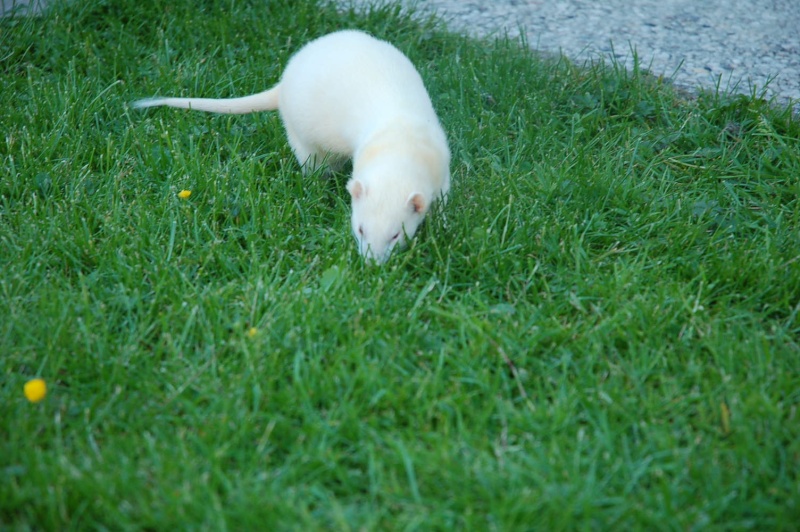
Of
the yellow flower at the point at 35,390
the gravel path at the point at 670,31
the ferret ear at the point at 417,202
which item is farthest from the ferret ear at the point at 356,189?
the gravel path at the point at 670,31

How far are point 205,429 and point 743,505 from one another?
5.07 ft

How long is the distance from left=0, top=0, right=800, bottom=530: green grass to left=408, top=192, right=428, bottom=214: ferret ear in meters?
0.15

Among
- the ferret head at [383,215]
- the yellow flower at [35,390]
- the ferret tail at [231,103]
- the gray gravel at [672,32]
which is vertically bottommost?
the yellow flower at [35,390]

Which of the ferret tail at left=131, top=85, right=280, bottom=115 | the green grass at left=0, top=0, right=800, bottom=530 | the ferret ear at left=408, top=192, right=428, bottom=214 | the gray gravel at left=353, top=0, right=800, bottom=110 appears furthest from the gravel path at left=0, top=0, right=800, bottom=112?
the ferret ear at left=408, top=192, right=428, bottom=214

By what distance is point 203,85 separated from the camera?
449cm

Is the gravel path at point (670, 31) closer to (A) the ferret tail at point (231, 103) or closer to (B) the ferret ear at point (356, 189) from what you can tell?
(A) the ferret tail at point (231, 103)

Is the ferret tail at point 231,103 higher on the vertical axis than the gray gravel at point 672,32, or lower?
lower

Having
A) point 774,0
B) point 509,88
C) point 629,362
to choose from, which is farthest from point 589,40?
point 629,362

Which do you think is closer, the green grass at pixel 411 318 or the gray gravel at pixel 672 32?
the green grass at pixel 411 318

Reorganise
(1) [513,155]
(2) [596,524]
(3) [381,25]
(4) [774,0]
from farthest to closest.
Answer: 1. (4) [774,0]
2. (3) [381,25]
3. (1) [513,155]
4. (2) [596,524]

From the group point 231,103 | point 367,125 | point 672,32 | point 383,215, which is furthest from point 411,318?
point 672,32

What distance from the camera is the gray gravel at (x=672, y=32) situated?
4.88m

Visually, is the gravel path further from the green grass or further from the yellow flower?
the yellow flower

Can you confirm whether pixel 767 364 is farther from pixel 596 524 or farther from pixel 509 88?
pixel 509 88
